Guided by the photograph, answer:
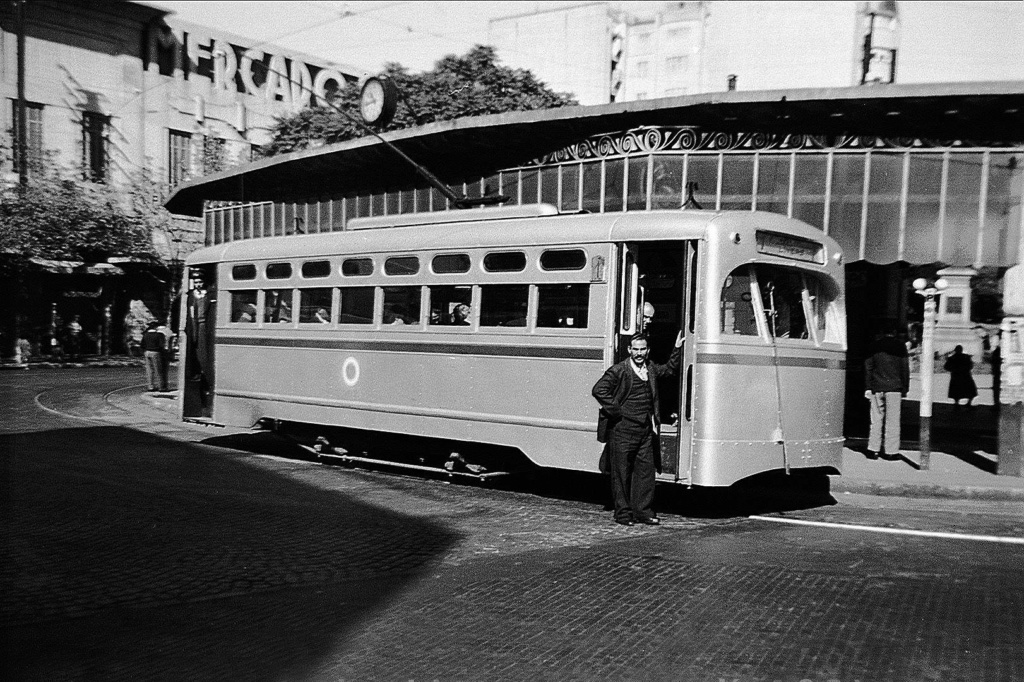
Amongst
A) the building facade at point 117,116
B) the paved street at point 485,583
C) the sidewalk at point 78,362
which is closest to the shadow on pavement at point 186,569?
the paved street at point 485,583

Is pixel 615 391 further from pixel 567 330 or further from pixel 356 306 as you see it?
pixel 356 306

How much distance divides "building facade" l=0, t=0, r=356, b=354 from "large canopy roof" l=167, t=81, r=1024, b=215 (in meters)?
16.5

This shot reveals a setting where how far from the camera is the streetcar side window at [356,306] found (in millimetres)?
12271

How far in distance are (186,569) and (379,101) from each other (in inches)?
553

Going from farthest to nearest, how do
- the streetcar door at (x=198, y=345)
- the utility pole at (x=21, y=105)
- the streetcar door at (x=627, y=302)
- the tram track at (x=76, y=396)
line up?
the utility pole at (x=21, y=105) → the tram track at (x=76, y=396) → the streetcar door at (x=198, y=345) → the streetcar door at (x=627, y=302)

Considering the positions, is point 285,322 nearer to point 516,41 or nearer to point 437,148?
point 437,148

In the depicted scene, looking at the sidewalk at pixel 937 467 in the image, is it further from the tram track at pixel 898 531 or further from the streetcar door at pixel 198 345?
the streetcar door at pixel 198 345

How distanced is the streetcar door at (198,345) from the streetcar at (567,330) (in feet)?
8.10

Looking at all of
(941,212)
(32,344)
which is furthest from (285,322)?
(32,344)

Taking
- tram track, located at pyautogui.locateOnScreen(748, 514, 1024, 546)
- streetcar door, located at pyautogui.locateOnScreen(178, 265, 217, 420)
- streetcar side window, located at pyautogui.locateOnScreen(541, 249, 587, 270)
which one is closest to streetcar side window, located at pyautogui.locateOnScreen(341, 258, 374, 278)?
streetcar side window, located at pyautogui.locateOnScreen(541, 249, 587, 270)

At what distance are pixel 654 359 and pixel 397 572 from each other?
4.37 m

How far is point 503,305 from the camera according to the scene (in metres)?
10.7

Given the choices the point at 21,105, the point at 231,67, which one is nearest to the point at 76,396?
the point at 21,105

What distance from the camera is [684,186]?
1556 cm
